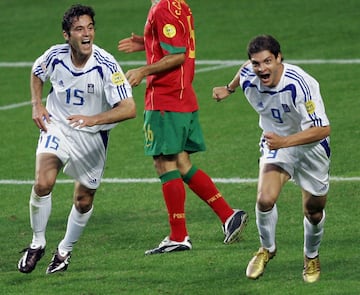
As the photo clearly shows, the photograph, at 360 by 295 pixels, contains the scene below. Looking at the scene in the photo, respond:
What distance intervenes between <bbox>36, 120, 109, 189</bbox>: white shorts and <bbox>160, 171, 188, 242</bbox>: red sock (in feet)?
2.98

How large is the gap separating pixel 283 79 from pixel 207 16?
15996 millimetres

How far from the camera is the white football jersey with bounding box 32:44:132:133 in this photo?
11.4 m

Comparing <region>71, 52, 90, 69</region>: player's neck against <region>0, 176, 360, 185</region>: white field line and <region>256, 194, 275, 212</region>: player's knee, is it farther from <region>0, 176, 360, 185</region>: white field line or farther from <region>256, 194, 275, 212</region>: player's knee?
<region>0, 176, 360, 185</region>: white field line

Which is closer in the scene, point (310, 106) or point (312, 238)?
point (310, 106)

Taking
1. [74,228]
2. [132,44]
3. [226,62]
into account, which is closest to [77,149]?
[74,228]

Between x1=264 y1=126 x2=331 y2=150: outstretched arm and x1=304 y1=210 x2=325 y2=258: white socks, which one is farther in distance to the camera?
x1=304 y1=210 x2=325 y2=258: white socks

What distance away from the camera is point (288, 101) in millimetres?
10672

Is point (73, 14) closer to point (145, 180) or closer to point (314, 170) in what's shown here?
point (314, 170)

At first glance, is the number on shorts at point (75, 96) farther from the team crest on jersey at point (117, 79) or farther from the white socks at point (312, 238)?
the white socks at point (312, 238)

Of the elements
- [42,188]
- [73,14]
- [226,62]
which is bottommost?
[226,62]

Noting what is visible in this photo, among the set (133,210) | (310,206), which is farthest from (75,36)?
(133,210)

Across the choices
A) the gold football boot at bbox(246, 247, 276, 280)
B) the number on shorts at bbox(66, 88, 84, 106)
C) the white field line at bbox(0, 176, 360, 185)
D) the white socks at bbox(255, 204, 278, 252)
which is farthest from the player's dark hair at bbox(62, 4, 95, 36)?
the white field line at bbox(0, 176, 360, 185)

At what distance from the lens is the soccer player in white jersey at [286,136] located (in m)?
10.5

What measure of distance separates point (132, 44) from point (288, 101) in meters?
2.40
